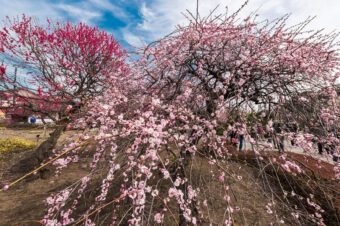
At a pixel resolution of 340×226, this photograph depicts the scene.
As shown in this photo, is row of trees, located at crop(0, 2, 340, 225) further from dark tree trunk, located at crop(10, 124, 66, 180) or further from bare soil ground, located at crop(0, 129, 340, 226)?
dark tree trunk, located at crop(10, 124, 66, 180)

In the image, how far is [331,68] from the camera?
10.9 ft

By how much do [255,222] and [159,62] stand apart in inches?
161

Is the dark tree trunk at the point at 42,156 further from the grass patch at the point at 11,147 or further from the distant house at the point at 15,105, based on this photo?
the grass patch at the point at 11,147

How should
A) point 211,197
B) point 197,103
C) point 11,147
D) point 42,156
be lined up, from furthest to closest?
point 11,147, point 42,156, point 197,103, point 211,197

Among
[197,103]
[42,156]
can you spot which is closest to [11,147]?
[42,156]

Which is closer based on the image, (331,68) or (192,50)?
(192,50)

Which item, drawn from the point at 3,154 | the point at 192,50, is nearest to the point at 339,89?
the point at 192,50

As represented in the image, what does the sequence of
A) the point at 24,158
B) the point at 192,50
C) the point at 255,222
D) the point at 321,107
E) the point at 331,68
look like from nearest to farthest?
the point at 321,107 → the point at 192,50 → the point at 255,222 → the point at 331,68 → the point at 24,158

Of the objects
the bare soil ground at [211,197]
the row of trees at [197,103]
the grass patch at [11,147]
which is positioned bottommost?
the bare soil ground at [211,197]

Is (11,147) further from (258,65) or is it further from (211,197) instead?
(258,65)

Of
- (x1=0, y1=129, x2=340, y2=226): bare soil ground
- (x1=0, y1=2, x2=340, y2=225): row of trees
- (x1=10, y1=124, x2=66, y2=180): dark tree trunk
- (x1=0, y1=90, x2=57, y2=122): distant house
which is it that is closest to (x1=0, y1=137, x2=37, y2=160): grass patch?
(x1=10, y1=124, x2=66, y2=180): dark tree trunk

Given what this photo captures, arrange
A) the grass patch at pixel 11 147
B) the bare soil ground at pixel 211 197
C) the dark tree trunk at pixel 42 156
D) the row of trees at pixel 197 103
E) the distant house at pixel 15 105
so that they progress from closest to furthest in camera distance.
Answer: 1. the row of trees at pixel 197 103
2. the bare soil ground at pixel 211 197
3. the distant house at pixel 15 105
4. the dark tree trunk at pixel 42 156
5. the grass patch at pixel 11 147

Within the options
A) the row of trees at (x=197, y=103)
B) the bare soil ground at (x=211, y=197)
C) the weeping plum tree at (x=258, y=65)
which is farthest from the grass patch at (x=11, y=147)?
the weeping plum tree at (x=258, y=65)

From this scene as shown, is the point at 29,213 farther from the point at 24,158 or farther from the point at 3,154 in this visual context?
the point at 3,154
